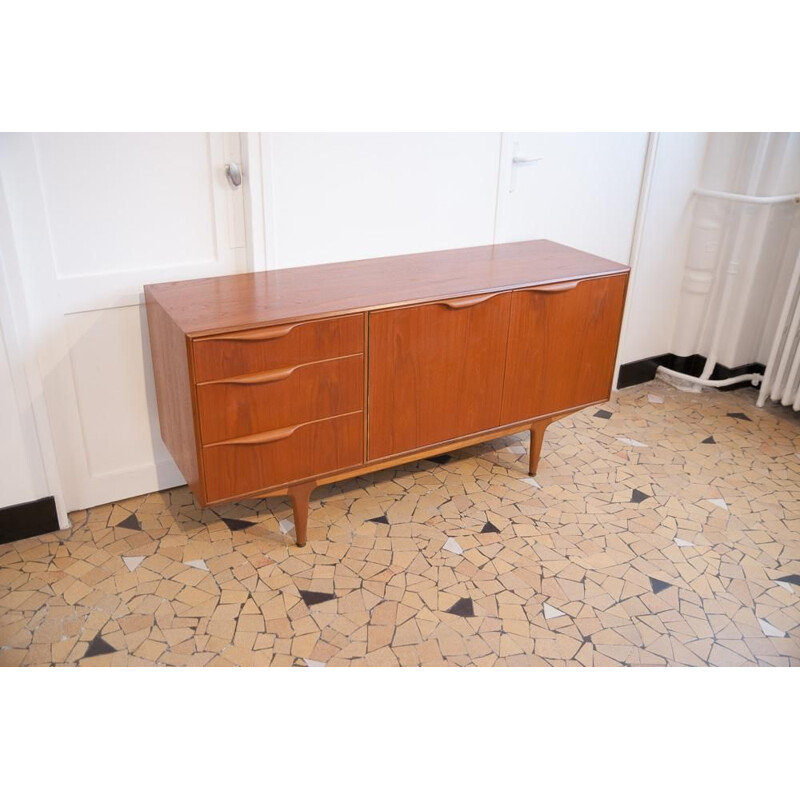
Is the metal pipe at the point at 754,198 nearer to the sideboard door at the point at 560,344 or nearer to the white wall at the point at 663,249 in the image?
the white wall at the point at 663,249

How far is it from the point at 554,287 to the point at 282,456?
1007mm

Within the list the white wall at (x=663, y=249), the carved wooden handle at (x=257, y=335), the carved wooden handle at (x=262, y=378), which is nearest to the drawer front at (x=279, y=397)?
the carved wooden handle at (x=262, y=378)

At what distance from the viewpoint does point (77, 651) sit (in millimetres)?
1922

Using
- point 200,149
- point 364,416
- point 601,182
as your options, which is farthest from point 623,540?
point 200,149

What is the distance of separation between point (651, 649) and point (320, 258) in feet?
5.05

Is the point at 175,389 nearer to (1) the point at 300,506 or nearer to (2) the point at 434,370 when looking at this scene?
(1) the point at 300,506

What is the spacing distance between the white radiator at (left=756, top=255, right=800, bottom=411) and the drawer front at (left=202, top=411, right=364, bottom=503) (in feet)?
6.45

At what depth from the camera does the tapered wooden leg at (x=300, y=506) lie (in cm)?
226

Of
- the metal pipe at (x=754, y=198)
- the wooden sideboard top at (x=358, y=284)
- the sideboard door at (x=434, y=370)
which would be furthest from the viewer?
the metal pipe at (x=754, y=198)

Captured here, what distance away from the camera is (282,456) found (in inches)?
84.7

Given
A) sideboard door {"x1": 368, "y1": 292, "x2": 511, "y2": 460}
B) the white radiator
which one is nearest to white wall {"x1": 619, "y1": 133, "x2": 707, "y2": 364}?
the white radiator

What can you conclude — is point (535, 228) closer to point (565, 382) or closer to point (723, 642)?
point (565, 382)

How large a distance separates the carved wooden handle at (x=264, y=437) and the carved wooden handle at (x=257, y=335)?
0.27m

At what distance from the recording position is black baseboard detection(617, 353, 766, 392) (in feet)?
11.6
